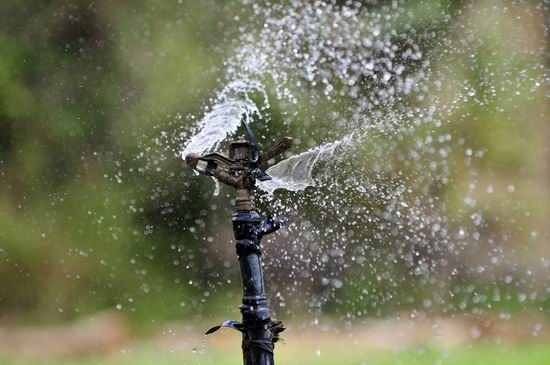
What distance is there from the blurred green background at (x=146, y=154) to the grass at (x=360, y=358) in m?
0.41

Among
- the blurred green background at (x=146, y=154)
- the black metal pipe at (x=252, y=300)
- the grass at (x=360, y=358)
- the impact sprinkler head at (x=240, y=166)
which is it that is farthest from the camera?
the blurred green background at (x=146, y=154)

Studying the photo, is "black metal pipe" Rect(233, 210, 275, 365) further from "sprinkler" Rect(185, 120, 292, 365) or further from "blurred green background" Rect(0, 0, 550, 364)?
"blurred green background" Rect(0, 0, 550, 364)

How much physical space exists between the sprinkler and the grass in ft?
14.2

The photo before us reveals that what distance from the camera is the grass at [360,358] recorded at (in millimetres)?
6340

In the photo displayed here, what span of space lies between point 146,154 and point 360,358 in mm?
2626

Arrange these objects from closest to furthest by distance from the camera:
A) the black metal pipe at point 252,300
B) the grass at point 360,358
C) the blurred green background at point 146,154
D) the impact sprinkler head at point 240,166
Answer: the black metal pipe at point 252,300
the impact sprinkler head at point 240,166
the grass at point 360,358
the blurred green background at point 146,154

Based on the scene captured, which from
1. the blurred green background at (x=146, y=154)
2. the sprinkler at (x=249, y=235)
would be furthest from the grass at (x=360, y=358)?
the sprinkler at (x=249, y=235)

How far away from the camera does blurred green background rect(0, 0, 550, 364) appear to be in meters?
6.93

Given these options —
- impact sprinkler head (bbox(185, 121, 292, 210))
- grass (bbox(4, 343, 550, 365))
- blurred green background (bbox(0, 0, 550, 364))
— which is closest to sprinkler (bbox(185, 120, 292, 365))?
impact sprinkler head (bbox(185, 121, 292, 210))

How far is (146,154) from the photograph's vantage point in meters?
6.98

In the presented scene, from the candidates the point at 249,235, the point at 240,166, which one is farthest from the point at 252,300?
the point at 240,166

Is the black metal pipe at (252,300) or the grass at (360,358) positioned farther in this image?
the grass at (360,358)

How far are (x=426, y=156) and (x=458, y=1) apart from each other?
58.0 inches

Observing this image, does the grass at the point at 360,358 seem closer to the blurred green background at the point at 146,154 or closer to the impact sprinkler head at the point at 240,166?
the blurred green background at the point at 146,154
